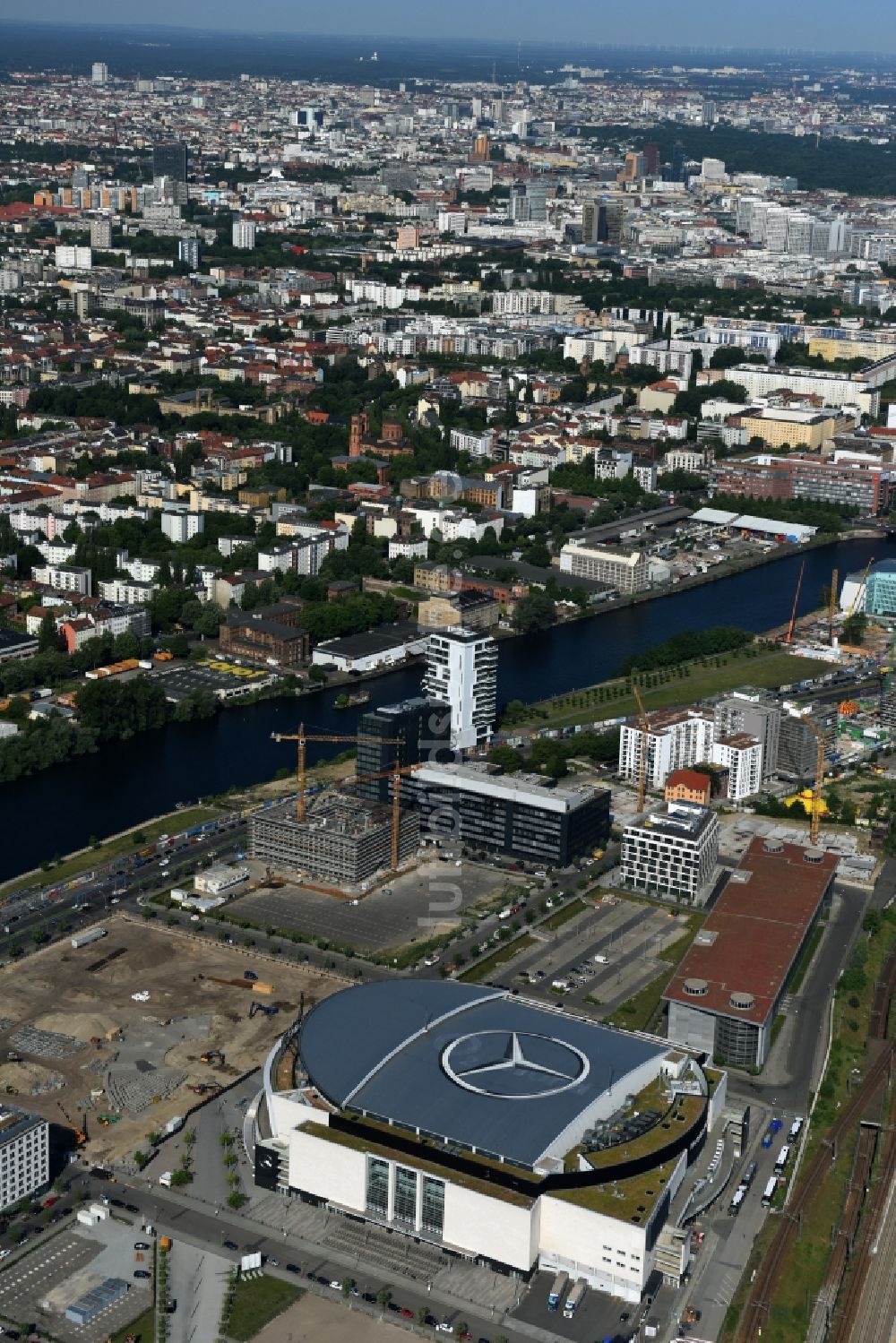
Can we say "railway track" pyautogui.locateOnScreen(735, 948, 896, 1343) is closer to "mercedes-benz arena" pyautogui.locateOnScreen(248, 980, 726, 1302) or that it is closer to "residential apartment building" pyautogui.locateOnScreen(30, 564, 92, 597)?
"mercedes-benz arena" pyautogui.locateOnScreen(248, 980, 726, 1302)

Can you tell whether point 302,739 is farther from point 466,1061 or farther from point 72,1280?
point 72,1280

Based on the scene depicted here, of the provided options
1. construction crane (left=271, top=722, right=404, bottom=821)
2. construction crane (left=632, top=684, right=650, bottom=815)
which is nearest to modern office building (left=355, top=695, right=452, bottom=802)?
construction crane (left=271, top=722, right=404, bottom=821)

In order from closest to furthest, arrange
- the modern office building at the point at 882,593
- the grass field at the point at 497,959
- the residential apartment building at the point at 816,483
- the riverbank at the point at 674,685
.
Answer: the grass field at the point at 497,959
the riverbank at the point at 674,685
the modern office building at the point at 882,593
the residential apartment building at the point at 816,483

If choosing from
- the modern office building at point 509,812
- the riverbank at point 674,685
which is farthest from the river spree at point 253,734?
the modern office building at point 509,812

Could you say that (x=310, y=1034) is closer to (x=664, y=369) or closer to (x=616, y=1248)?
(x=616, y=1248)

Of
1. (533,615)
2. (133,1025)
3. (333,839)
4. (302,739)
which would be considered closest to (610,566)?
(533,615)

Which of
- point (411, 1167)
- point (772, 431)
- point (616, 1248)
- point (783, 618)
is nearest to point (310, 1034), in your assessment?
point (411, 1167)

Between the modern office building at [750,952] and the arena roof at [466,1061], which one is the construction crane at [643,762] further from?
the arena roof at [466,1061]
